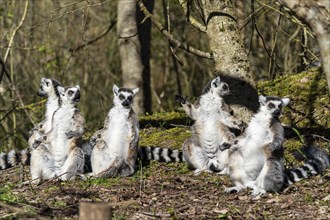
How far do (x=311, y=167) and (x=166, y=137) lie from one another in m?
2.57

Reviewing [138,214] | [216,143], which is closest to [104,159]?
[216,143]

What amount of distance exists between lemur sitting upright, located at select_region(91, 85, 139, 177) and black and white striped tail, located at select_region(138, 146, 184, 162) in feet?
1.38

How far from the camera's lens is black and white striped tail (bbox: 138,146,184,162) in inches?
327

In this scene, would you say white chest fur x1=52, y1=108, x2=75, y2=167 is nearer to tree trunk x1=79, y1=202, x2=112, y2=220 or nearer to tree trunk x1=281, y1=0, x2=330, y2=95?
tree trunk x1=281, y1=0, x2=330, y2=95

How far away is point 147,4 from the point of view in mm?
11953

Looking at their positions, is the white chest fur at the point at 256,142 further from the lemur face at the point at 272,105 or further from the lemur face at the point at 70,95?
the lemur face at the point at 70,95

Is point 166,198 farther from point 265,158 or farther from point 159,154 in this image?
point 159,154

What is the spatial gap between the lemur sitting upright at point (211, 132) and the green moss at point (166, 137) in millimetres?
911

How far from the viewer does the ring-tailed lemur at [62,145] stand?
25.3 feet

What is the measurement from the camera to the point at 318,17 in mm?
4809

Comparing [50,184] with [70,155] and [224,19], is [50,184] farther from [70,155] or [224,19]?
[224,19]

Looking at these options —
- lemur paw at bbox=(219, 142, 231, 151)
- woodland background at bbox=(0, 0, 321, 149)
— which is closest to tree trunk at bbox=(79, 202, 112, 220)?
lemur paw at bbox=(219, 142, 231, 151)

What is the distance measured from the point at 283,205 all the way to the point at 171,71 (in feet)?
47.4

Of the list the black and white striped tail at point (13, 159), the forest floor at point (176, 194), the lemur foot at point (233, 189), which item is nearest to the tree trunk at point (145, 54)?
the forest floor at point (176, 194)
